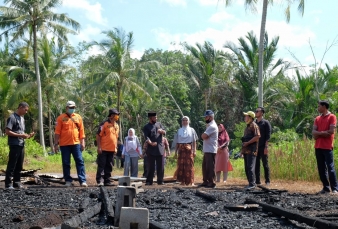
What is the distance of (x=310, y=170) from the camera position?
1348cm

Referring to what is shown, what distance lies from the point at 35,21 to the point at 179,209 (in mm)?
26676

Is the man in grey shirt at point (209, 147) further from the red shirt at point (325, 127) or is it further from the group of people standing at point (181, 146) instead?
the red shirt at point (325, 127)

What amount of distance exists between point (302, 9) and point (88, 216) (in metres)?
15.6

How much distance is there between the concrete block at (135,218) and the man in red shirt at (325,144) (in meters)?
5.57

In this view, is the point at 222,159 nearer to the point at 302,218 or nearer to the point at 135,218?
the point at 302,218

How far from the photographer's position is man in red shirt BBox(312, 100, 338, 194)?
10281mm

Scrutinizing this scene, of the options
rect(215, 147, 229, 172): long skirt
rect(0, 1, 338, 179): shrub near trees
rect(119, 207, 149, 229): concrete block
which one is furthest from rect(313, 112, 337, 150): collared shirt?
rect(0, 1, 338, 179): shrub near trees

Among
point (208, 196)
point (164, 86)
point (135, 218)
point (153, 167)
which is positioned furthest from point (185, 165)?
point (164, 86)

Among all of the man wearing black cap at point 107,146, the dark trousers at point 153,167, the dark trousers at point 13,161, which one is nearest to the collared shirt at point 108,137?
the man wearing black cap at point 107,146

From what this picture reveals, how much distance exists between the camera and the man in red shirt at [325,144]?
10281mm

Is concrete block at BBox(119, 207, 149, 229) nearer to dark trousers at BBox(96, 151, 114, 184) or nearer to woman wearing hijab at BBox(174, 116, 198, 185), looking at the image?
dark trousers at BBox(96, 151, 114, 184)

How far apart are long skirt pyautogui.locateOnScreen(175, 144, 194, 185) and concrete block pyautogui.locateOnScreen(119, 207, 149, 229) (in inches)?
277

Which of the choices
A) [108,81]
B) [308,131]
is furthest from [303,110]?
[108,81]

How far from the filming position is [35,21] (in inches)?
1284
